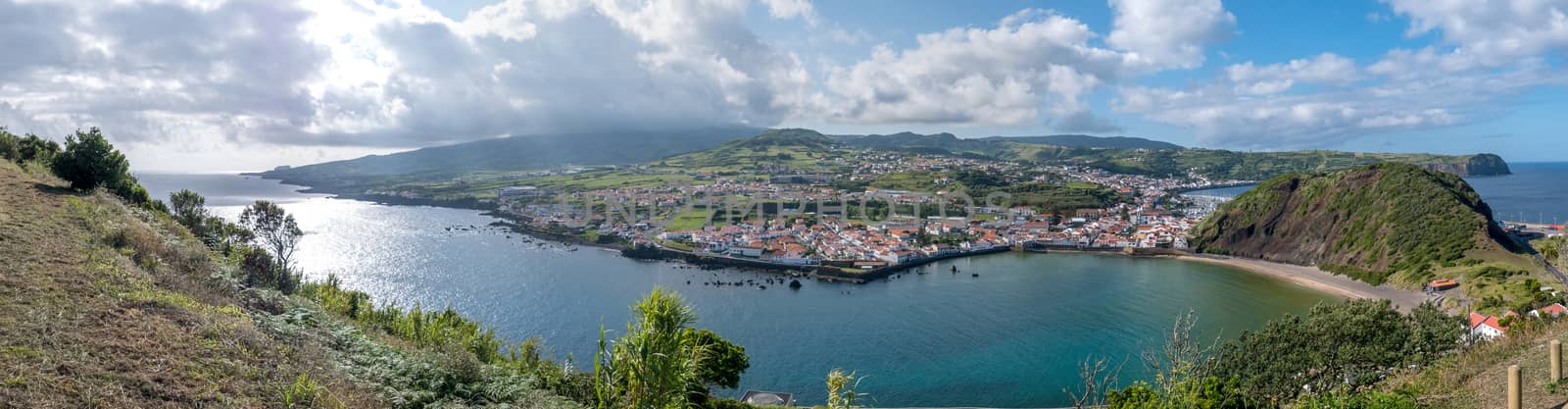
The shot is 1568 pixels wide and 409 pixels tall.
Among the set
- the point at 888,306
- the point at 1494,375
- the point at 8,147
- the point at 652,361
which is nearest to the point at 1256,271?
the point at 888,306

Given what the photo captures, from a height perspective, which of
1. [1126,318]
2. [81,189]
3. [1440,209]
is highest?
[81,189]

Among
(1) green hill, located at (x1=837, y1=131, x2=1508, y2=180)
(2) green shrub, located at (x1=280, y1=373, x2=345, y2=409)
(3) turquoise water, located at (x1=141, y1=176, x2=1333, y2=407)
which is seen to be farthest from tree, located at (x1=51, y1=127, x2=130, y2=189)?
(1) green hill, located at (x1=837, y1=131, x2=1508, y2=180)

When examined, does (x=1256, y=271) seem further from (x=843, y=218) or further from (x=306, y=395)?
(x=306, y=395)

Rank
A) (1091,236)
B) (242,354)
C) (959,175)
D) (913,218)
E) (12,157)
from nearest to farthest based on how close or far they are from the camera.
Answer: (242,354), (12,157), (1091,236), (913,218), (959,175)

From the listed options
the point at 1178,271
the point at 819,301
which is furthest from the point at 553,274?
the point at 1178,271

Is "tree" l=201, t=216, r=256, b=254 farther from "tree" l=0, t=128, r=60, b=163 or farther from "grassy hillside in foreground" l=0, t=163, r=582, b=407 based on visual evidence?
"grassy hillside in foreground" l=0, t=163, r=582, b=407

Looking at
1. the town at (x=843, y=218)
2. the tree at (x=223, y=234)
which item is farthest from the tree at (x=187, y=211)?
the town at (x=843, y=218)

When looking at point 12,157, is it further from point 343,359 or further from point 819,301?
point 819,301
